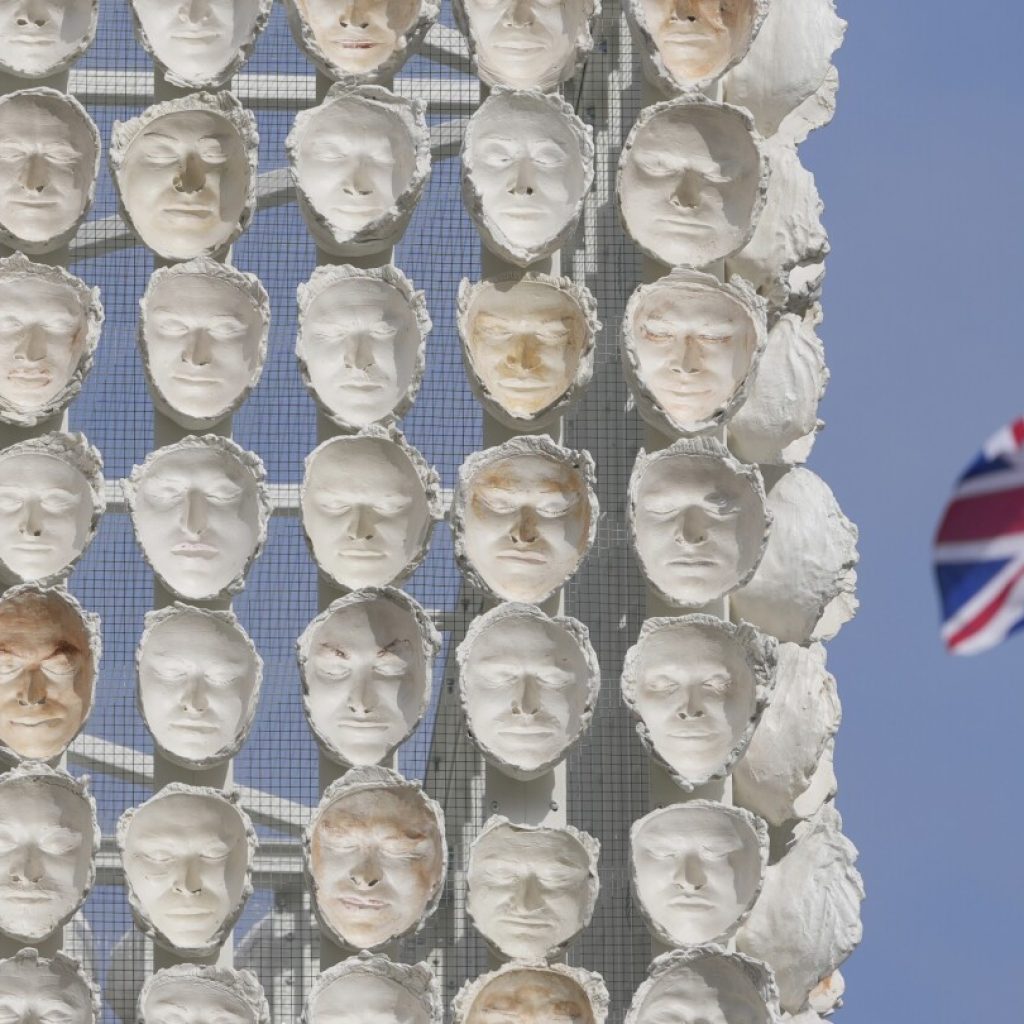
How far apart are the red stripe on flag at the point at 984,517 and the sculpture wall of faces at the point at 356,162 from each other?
19.4ft

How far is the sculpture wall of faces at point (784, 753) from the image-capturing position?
25953 mm

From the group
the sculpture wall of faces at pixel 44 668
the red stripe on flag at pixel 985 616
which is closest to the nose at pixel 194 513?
the sculpture wall of faces at pixel 44 668

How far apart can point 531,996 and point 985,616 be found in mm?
5060

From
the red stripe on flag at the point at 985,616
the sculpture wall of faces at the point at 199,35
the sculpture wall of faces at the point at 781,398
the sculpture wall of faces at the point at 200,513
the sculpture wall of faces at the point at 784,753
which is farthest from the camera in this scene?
the sculpture wall of faces at the point at 199,35

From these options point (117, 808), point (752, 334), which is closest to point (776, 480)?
point (752, 334)

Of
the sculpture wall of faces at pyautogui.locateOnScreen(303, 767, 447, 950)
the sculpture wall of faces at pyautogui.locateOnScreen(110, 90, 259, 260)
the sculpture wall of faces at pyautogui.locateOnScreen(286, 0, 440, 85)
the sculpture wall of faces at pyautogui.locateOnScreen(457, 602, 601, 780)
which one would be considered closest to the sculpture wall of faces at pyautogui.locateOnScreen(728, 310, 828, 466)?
the sculpture wall of faces at pyautogui.locateOnScreen(457, 602, 601, 780)

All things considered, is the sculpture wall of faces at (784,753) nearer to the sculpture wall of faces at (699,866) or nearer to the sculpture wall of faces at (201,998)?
the sculpture wall of faces at (699,866)

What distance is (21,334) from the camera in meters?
26.3

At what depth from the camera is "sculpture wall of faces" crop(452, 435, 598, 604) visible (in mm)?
25766

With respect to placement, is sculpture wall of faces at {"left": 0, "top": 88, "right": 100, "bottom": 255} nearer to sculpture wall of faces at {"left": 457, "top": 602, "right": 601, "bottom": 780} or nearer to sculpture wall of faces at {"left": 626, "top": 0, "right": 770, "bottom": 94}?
sculpture wall of faces at {"left": 626, "top": 0, "right": 770, "bottom": 94}

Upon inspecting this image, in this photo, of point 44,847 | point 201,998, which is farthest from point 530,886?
point 44,847

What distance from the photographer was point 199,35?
26.8 metres

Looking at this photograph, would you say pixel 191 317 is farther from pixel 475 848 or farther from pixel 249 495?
pixel 475 848

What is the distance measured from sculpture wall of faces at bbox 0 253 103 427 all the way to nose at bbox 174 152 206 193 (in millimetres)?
842
